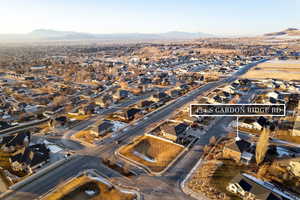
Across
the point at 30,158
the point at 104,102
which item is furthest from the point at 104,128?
the point at 104,102

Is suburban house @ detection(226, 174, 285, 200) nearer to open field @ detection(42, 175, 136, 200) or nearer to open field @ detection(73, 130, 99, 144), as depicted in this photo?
open field @ detection(42, 175, 136, 200)

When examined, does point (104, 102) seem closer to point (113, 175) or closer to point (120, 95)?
point (120, 95)

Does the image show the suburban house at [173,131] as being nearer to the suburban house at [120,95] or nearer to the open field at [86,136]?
the open field at [86,136]

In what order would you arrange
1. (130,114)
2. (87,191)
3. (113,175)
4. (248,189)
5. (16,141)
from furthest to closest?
(130,114) → (16,141) → (113,175) → (87,191) → (248,189)

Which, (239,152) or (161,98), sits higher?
(161,98)

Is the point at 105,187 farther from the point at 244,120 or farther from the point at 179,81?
the point at 179,81

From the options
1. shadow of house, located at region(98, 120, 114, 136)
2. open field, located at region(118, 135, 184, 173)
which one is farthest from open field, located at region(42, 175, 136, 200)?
shadow of house, located at region(98, 120, 114, 136)

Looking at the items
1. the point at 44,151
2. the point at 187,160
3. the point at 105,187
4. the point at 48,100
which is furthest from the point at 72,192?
the point at 48,100
